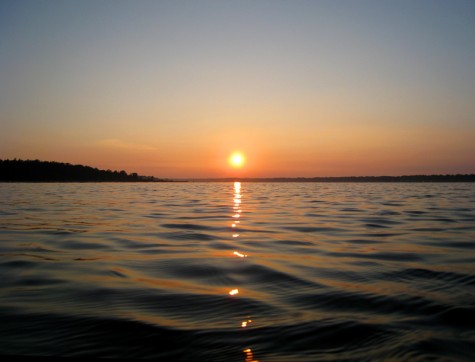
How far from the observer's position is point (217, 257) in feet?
27.5

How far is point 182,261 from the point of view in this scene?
7.99m

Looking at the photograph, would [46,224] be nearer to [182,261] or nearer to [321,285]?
[182,261]

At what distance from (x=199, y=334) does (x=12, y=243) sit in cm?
791

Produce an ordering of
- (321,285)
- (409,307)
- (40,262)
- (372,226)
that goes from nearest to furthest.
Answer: (409,307) → (321,285) → (40,262) → (372,226)

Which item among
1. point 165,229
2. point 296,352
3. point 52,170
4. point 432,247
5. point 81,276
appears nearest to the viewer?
point 296,352

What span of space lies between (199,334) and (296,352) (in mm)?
1029

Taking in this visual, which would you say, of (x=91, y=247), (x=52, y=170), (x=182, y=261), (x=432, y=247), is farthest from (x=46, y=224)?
(x=52, y=170)

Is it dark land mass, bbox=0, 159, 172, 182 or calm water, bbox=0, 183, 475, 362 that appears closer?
calm water, bbox=0, 183, 475, 362

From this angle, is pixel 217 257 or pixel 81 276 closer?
pixel 81 276

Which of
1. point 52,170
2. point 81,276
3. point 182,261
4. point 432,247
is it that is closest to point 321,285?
point 182,261

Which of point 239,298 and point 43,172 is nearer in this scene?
point 239,298

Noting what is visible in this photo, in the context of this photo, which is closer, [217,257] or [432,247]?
[217,257]

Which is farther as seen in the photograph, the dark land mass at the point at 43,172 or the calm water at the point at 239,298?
the dark land mass at the point at 43,172

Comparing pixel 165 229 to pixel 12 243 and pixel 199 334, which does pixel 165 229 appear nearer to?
pixel 12 243
